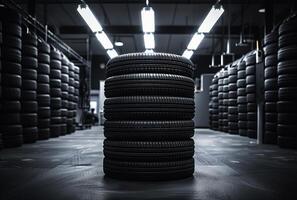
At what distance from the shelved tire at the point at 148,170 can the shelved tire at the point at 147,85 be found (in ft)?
2.55

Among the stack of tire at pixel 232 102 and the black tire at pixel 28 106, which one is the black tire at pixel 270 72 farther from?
the black tire at pixel 28 106

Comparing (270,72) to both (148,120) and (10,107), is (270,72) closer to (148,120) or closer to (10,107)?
(148,120)

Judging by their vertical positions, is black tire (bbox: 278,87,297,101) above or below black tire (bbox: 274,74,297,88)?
below

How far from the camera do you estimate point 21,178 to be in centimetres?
369

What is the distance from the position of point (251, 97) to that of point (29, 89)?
689cm

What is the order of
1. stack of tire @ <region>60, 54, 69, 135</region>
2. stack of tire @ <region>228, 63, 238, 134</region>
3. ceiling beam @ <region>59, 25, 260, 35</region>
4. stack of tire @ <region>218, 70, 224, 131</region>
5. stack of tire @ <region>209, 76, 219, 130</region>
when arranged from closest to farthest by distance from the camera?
stack of tire @ <region>60, 54, 69, 135</region> < stack of tire @ <region>228, 63, 238, 134</region> < stack of tire @ <region>218, 70, 224, 131</region> < ceiling beam @ <region>59, 25, 260, 35</region> < stack of tire @ <region>209, 76, 219, 130</region>

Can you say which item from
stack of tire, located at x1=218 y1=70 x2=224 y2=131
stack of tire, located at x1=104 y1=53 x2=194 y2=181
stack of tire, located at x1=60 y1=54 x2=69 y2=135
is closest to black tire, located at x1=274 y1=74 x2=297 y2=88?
stack of tire, located at x1=104 y1=53 x2=194 y2=181

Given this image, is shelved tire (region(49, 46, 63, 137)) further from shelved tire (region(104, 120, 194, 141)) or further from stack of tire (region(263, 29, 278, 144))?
shelved tire (region(104, 120, 194, 141))

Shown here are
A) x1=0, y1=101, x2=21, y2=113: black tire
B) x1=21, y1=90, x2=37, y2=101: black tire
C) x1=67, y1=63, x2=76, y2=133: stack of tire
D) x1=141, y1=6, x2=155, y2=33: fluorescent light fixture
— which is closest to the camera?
x1=0, y1=101, x2=21, y2=113: black tire

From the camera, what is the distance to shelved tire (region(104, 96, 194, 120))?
3.68m

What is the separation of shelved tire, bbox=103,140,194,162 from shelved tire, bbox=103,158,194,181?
0.05m

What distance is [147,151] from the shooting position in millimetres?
3604

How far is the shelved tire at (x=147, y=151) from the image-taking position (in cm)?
360

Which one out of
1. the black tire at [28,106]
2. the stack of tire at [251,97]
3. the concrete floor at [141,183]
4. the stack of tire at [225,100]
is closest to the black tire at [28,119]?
the black tire at [28,106]
